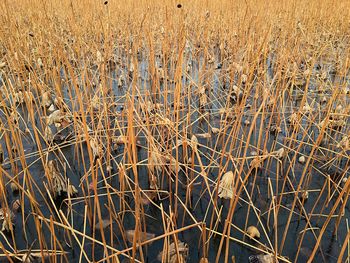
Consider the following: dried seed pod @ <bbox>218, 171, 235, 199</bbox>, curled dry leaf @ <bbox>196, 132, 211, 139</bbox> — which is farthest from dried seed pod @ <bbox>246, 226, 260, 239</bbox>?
curled dry leaf @ <bbox>196, 132, 211, 139</bbox>

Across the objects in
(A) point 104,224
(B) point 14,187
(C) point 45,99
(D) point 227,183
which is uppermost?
(C) point 45,99

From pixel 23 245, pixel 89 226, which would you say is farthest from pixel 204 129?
pixel 23 245

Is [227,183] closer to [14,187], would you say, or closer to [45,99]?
[14,187]

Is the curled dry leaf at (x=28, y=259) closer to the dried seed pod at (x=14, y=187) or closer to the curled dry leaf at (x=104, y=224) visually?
the curled dry leaf at (x=104, y=224)

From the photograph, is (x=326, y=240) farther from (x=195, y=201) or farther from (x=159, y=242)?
(x=159, y=242)

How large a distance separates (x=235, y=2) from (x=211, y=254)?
5128mm

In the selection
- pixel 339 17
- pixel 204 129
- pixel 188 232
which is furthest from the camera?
pixel 339 17

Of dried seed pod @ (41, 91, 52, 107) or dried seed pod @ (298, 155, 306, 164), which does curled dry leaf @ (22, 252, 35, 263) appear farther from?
dried seed pod @ (298, 155, 306, 164)

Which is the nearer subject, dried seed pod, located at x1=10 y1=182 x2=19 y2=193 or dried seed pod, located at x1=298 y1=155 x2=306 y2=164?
dried seed pod, located at x1=10 y1=182 x2=19 y2=193

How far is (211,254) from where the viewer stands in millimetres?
1491

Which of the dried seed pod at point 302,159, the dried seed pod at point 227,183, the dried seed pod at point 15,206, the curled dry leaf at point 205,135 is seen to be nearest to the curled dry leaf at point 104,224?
the dried seed pod at point 15,206

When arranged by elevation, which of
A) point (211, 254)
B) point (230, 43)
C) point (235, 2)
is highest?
point (235, 2)

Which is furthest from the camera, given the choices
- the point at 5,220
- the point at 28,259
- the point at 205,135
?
the point at 205,135

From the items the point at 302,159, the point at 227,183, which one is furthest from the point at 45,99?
the point at 302,159
